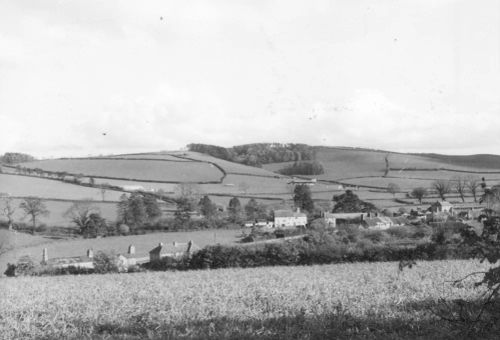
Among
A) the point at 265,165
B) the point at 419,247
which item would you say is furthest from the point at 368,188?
the point at 419,247

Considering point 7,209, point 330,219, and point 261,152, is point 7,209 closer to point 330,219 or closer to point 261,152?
point 330,219

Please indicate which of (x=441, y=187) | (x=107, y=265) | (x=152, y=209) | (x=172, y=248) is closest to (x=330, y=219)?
(x=441, y=187)

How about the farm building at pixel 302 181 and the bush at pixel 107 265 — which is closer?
the bush at pixel 107 265

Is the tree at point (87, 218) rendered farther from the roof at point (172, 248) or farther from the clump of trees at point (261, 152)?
the clump of trees at point (261, 152)

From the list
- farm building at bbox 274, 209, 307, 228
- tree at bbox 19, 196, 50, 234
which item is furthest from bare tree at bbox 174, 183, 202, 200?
tree at bbox 19, 196, 50, 234

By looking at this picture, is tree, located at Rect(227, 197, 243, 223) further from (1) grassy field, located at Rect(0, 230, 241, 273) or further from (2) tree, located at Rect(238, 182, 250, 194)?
(2) tree, located at Rect(238, 182, 250, 194)

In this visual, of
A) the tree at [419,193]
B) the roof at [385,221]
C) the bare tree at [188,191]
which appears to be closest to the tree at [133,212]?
the bare tree at [188,191]

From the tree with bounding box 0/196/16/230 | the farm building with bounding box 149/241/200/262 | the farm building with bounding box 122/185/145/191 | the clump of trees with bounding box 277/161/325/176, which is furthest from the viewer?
the clump of trees with bounding box 277/161/325/176
